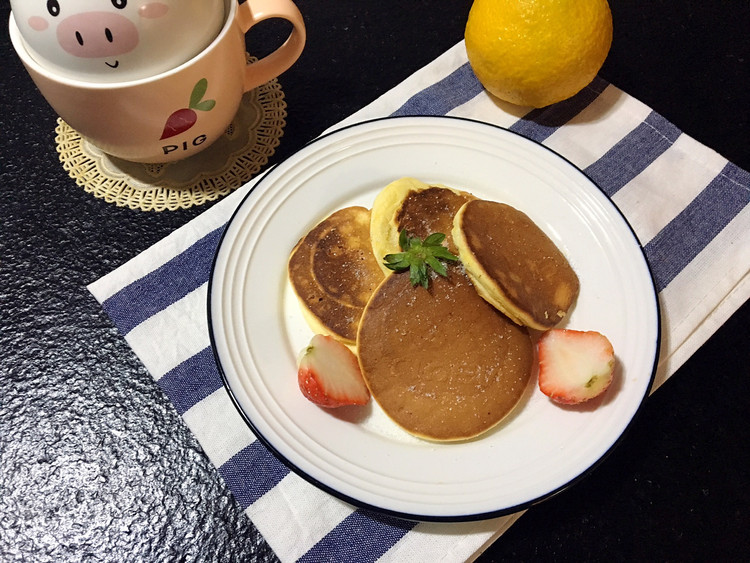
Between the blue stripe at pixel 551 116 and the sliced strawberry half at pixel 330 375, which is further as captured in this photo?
the blue stripe at pixel 551 116

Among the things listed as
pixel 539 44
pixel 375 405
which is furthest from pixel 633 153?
pixel 375 405

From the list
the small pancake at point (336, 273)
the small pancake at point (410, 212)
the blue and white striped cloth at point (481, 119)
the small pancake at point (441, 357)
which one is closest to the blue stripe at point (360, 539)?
the blue and white striped cloth at point (481, 119)

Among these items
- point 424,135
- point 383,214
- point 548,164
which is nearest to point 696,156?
point 548,164

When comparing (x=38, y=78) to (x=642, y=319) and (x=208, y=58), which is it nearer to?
(x=208, y=58)

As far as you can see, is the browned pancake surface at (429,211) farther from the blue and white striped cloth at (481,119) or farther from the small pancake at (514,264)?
the blue and white striped cloth at (481,119)

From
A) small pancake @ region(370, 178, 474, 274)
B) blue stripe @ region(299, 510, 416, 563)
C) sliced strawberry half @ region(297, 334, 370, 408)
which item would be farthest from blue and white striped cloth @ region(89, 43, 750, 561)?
small pancake @ region(370, 178, 474, 274)
